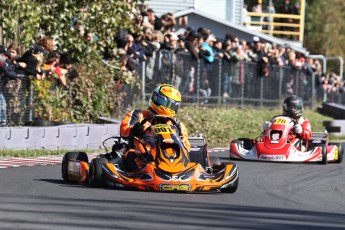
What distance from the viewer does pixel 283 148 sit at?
719 inches

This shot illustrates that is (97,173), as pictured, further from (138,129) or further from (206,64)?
(206,64)

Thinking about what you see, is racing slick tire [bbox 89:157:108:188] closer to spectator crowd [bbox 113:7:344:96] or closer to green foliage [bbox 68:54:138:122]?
green foliage [bbox 68:54:138:122]

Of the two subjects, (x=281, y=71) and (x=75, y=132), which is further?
(x=281, y=71)

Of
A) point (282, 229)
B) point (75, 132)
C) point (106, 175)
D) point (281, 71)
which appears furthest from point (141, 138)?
point (281, 71)

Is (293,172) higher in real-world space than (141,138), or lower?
lower

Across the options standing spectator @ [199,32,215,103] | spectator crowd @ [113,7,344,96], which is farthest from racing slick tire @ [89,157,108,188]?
standing spectator @ [199,32,215,103]

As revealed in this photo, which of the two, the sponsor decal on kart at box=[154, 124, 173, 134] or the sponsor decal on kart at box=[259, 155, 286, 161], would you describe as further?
the sponsor decal on kart at box=[259, 155, 286, 161]

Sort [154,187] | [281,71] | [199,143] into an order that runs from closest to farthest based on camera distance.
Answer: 1. [154,187]
2. [199,143]
3. [281,71]

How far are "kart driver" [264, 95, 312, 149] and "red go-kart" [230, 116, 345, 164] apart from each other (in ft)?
0.22

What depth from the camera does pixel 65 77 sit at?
2133 cm

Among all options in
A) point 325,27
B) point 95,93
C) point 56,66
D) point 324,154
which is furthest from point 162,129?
point 325,27

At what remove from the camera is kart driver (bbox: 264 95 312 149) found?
60.7 ft

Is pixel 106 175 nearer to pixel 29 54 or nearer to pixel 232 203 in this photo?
pixel 232 203

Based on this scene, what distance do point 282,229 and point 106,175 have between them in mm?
3377
